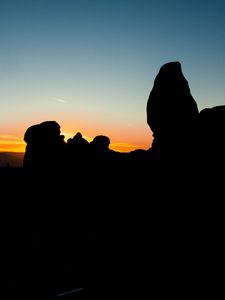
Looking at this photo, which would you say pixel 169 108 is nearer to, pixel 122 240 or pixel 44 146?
pixel 122 240

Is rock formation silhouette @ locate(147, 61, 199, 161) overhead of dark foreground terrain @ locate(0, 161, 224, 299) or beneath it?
overhead

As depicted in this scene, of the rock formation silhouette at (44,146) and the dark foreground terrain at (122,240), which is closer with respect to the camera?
the dark foreground terrain at (122,240)

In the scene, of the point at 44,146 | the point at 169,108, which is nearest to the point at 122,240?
the point at 169,108

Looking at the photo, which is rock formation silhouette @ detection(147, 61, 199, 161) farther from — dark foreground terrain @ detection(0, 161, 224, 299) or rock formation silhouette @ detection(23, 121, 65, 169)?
rock formation silhouette @ detection(23, 121, 65, 169)

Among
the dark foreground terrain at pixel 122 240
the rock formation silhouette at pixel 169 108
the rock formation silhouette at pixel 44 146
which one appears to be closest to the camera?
the dark foreground terrain at pixel 122 240

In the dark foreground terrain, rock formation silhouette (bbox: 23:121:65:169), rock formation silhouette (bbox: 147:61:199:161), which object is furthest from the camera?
rock formation silhouette (bbox: 23:121:65:169)

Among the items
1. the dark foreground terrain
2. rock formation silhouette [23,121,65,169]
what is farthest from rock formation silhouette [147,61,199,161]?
rock formation silhouette [23,121,65,169]

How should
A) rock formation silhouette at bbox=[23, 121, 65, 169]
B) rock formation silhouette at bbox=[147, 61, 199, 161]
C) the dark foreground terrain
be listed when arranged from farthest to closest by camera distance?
rock formation silhouette at bbox=[23, 121, 65, 169], rock formation silhouette at bbox=[147, 61, 199, 161], the dark foreground terrain

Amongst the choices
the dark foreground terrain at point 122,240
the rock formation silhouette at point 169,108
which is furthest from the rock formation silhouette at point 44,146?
the rock formation silhouette at point 169,108

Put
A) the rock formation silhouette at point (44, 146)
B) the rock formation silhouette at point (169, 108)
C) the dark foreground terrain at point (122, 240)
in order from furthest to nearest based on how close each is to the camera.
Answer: the rock formation silhouette at point (44, 146) < the rock formation silhouette at point (169, 108) < the dark foreground terrain at point (122, 240)

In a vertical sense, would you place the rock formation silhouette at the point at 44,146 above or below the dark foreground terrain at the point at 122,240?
above

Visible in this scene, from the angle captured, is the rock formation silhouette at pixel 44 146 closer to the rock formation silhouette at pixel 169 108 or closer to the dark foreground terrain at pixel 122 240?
the dark foreground terrain at pixel 122 240

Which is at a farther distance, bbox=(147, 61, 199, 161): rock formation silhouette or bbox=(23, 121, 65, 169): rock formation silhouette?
bbox=(23, 121, 65, 169): rock formation silhouette

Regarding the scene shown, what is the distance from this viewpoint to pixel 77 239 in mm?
28422
